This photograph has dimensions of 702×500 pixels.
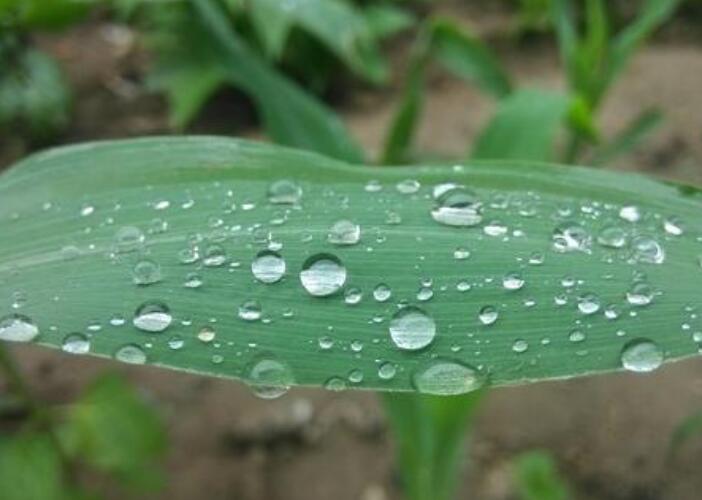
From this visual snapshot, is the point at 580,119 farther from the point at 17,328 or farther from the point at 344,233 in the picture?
the point at 17,328

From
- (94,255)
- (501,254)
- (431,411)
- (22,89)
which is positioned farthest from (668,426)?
(22,89)

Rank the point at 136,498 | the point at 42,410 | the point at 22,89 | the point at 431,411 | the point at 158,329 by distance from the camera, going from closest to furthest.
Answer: the point at 158,329 < the point at 431,411 < the point at 42,410 < the point at 136,498 < the point at 22,89

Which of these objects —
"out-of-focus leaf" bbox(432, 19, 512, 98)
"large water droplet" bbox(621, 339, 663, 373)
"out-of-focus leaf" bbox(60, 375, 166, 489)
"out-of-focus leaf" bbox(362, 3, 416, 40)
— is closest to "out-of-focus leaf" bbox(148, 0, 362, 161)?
"out-of-focus leaf" bbox(432, 19, 512, 98)

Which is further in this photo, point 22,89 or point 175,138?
point 22,89

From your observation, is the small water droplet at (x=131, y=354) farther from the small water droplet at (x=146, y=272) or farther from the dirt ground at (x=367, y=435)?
the dirt ground at (x=367, y=435)

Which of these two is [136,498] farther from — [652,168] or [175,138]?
[652,168]

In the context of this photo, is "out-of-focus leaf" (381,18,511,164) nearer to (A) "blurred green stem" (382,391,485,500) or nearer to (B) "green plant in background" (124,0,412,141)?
(B) "green plant in background" (124,0,412,141)
